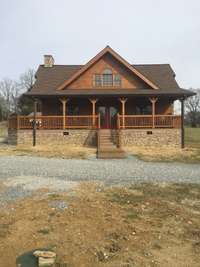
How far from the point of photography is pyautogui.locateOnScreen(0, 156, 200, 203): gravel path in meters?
10.5

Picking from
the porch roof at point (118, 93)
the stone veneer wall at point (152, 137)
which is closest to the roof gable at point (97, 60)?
the porch roof at point (118, 93)

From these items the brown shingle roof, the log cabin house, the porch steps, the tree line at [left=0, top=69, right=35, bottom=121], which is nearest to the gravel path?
the porch steps

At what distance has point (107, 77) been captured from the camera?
994 inches

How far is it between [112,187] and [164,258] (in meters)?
4.75

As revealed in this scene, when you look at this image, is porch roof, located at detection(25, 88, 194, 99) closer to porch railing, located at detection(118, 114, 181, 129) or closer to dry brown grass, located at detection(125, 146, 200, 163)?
porch railing, located at detection(118, 114, 181, 129)

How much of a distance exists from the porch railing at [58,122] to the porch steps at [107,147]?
1.45 metres

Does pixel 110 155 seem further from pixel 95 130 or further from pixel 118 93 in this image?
pixel 118 93

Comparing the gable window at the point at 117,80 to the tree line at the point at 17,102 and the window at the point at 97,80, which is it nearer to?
the window at the point at 97,80

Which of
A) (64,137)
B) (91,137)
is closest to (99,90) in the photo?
(91,137)

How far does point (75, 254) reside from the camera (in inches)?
226

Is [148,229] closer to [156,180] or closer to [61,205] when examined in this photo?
[61,205]

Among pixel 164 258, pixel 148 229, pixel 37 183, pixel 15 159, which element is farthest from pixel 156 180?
pixel 15 159

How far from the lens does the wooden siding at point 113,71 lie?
24797 mm

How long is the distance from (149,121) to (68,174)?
480 inches
